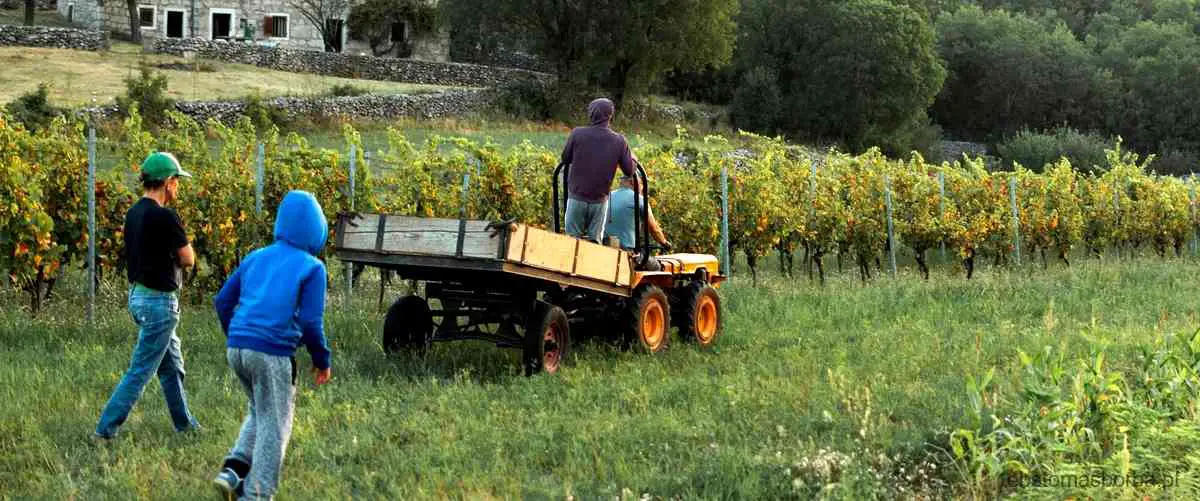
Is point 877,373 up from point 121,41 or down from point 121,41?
down

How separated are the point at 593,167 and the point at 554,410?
223 centimetres

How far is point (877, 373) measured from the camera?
975cm

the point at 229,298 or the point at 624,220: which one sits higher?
the point at 624,220

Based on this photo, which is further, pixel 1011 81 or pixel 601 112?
pixel 1011 81

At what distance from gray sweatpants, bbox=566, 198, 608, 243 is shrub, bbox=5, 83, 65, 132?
892 inches

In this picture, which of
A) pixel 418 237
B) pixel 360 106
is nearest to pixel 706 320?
pixel 418 237

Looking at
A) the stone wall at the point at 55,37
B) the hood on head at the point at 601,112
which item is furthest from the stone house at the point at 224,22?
the hood on head at the point at 601,112

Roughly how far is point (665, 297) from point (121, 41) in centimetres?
4643

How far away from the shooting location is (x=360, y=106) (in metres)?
43.4

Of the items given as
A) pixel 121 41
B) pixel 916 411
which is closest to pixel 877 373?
pixel 916 411

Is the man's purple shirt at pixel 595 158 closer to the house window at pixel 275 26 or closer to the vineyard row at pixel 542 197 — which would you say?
the vineyard row at pixel 542 197

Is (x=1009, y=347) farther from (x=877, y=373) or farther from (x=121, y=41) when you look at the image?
(x=121, y=41)

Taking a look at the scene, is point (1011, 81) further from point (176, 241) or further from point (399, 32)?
point (176, 241)

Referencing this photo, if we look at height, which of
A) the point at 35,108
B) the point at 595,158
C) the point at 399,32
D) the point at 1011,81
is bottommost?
the point at 35,108
